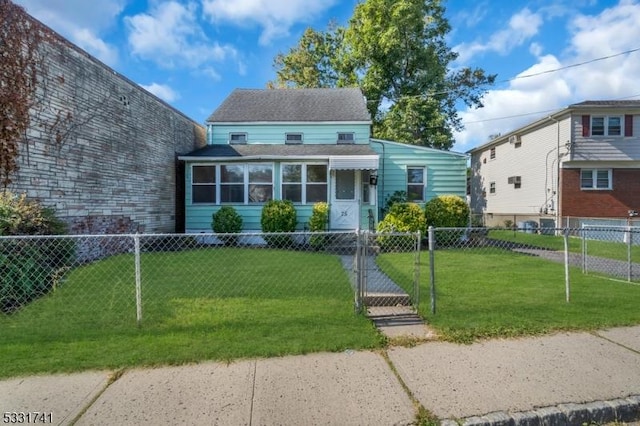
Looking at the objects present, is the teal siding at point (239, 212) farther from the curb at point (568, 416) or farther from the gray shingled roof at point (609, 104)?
the gray shingled roof at point (609, 104)

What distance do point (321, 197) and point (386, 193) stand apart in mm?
2811

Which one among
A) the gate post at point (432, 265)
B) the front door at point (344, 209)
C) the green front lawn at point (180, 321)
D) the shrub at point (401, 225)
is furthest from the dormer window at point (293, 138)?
the gate post at point (432, 265)

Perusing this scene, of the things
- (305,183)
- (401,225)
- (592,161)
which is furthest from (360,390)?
(592,161)

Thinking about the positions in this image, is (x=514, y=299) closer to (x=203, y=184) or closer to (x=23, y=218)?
(x=23, y=218)

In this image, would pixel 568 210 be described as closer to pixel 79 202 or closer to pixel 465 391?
pixel 465 391

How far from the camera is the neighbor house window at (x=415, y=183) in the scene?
14.1 meters

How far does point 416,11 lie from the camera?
73.7ft

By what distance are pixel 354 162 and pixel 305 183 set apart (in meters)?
2.04

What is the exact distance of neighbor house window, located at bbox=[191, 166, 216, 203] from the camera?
13328mm

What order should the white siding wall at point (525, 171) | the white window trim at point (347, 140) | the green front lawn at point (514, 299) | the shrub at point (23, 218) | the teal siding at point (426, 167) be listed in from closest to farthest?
1. the green front lawn at point (514, 299)
2. the shrub at point (23, 218)
3. the teal siding at point (426, 167)
4. the white window trim at point (347, 140)
5. the white siding wall at point (525, 171)

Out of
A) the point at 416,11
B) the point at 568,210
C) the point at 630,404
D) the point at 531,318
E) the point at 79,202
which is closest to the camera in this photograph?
the point at 630,404

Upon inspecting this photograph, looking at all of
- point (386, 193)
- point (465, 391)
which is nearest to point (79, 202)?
point (465, 391)

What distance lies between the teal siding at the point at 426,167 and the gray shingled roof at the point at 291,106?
6.59ft

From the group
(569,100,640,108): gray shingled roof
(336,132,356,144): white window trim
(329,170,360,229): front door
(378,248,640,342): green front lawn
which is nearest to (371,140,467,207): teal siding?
(336,132,356,144): white window trim
